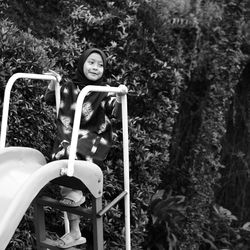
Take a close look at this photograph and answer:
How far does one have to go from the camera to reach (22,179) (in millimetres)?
2479

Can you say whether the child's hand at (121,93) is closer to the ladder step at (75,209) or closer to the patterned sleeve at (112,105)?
the patterned sleeve at (112,105)

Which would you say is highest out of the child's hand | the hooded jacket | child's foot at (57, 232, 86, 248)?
the child's hand

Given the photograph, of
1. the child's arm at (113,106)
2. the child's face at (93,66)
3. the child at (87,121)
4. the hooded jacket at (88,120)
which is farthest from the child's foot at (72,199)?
the child's face at (93,66)

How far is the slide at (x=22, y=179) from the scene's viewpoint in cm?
212

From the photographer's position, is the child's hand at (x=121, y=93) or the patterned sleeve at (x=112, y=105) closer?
the child's hand at (x=121, y=93)

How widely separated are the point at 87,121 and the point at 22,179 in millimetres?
591

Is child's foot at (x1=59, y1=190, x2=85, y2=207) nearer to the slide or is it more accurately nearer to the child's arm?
the slide

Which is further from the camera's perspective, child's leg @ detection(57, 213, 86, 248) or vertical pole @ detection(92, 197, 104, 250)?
child's leg @ detection(57, 213, 86, 248)

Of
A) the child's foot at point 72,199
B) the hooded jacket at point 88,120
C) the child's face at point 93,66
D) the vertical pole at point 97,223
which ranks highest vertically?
the child's face at point 93,66

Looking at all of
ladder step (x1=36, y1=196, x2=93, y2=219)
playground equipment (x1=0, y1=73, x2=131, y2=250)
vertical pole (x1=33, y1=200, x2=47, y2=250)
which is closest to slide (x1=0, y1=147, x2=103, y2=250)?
playground equipment (x1=0, y1=73, x2=131, y2=250)

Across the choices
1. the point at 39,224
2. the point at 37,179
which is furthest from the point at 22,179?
the point at 39,224

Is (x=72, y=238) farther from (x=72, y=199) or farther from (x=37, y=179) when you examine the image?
(x=37, y=179)

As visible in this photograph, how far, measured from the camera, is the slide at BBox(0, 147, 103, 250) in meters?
2.12

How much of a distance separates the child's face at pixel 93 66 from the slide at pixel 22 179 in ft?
1.84
